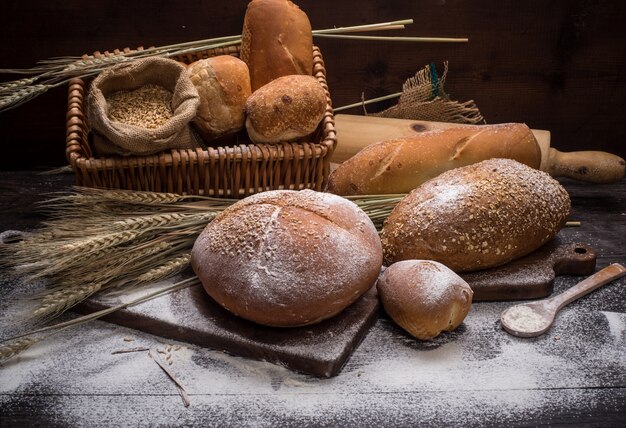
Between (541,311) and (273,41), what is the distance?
1.13m

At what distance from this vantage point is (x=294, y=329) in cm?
148

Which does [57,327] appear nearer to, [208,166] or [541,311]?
[208,166]

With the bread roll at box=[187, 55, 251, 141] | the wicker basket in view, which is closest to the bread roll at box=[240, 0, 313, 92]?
the bread roll at box=[187, 55, 251, 141]

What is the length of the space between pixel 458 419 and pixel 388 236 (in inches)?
22.6

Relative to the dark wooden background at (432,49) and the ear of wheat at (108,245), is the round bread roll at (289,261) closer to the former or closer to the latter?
the ear of wheat at (108,245)

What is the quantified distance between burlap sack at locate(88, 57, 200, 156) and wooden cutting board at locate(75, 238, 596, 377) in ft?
1.41

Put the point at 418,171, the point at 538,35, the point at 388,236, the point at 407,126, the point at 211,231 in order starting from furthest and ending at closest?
1. the point at 538,35
2. the point at 407,126
3. the point at 418,171
4. the point at 388,236
5. the point at 211,231

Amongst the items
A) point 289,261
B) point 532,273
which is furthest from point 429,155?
point 289,261

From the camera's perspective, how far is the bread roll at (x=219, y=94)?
77.6 inches

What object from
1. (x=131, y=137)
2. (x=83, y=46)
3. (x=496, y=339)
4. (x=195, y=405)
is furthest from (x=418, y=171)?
(x=83, y=46)

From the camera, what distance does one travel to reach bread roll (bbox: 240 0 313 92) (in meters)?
2.11

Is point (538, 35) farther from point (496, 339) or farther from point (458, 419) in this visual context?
point (458, 419)

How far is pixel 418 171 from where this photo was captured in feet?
6.52

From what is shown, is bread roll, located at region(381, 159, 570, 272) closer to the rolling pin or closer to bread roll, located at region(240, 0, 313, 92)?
the rolling pin
